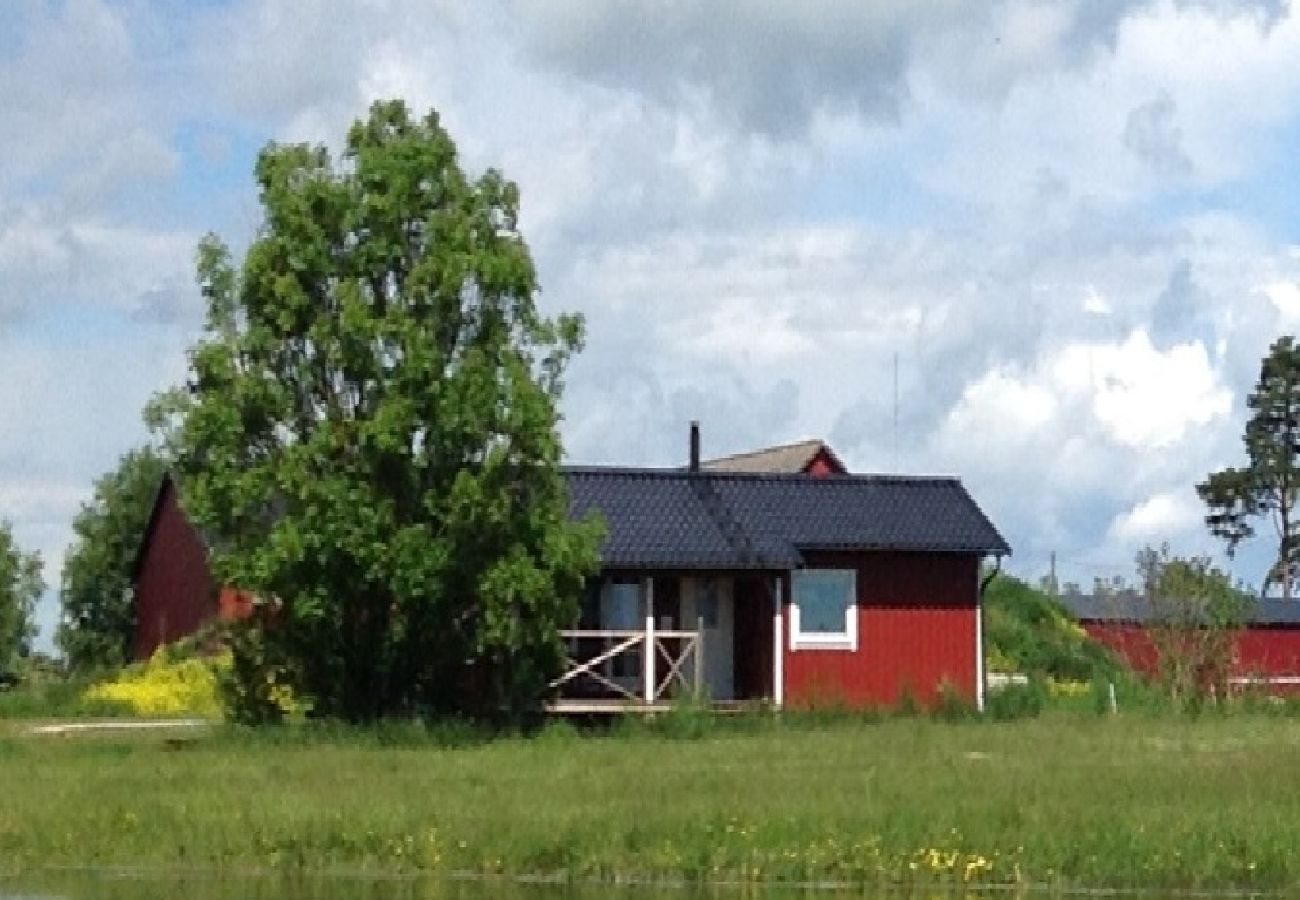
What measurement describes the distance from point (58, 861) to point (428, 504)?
11.8 meters

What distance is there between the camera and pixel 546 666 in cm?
3744

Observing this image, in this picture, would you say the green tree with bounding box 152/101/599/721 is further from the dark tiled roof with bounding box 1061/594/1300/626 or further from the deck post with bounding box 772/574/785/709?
the dark tiled roof with bounding box 1061/594/1300/626

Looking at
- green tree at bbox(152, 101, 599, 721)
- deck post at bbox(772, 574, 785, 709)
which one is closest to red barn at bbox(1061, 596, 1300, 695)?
deck post at bbox(772, 574, 785, 709)

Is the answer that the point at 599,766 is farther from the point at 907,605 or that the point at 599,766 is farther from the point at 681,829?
the point at 907,605

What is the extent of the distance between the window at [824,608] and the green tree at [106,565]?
37.5 metres

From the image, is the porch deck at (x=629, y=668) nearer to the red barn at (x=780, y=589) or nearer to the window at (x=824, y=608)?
the red barn at (x=780, y=589)

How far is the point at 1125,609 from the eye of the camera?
54562 millimetres

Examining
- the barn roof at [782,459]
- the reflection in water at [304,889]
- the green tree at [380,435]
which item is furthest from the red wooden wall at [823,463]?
the reflection in water at [304,889]

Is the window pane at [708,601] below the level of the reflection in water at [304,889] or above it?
above

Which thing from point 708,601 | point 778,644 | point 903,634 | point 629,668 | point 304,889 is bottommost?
point 304,889

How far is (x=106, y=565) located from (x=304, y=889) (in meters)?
57.1

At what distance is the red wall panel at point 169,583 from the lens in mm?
60219

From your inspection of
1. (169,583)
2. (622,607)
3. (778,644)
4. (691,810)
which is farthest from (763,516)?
(169,583)

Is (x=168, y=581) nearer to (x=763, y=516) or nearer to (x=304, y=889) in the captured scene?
(x=763, y=516)
